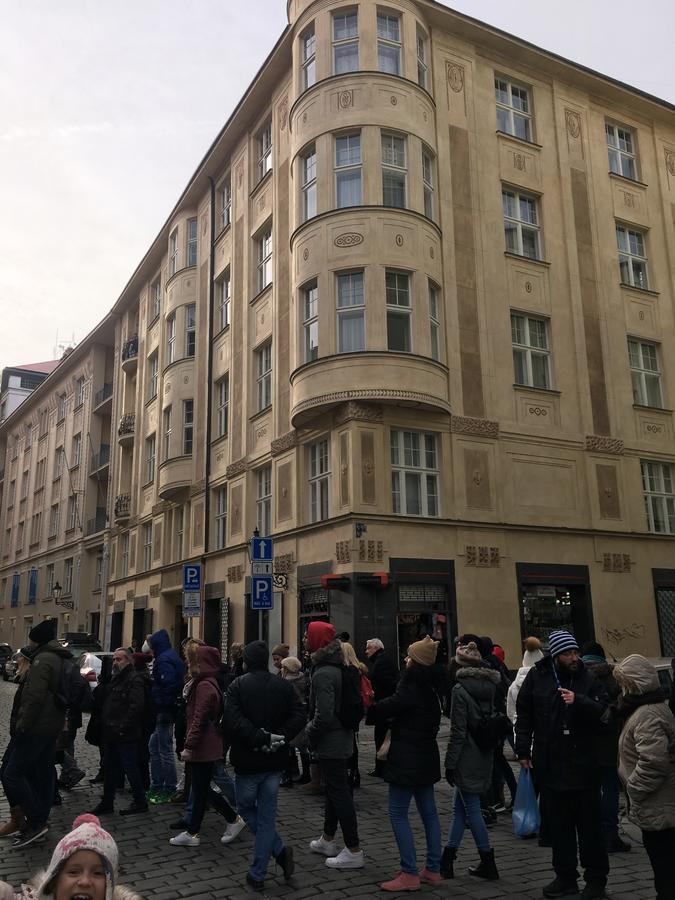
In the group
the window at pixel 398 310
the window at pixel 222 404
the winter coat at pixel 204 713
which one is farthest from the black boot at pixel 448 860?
the window at pixel 222 404

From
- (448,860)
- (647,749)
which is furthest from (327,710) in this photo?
(647,749)

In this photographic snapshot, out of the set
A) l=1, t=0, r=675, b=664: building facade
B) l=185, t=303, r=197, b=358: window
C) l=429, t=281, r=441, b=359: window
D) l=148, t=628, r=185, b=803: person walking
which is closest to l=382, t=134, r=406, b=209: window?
l=1, t=0, r=675, b=664: building facade

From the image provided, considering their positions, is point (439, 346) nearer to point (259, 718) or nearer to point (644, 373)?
point (644, 373)

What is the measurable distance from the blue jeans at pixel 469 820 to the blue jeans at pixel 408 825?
0.80ft

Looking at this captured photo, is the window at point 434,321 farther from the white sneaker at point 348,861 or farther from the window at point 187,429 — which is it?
the white sneaker at point 348,861

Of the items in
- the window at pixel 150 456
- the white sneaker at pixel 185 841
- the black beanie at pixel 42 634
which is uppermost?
the window at pixel 150 456

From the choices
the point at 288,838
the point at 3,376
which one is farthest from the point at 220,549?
the point at 3,376

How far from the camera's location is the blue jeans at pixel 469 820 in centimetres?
635

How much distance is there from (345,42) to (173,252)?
14.1 m

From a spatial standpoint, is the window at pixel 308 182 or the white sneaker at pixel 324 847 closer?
the white sneaker at pixel 324 847

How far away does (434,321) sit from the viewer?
71.2 feet

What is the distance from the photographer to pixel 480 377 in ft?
72.3

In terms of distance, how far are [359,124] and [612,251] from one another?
9.69m

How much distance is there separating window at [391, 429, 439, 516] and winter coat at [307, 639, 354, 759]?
12938mm
